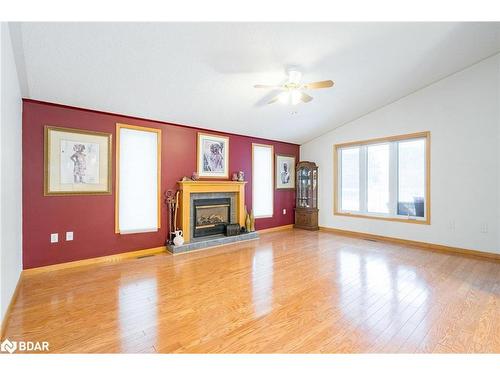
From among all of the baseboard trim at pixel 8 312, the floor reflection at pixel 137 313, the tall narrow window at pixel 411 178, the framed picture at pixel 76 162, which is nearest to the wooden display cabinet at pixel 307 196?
the tall narrow window at pixel 411 178

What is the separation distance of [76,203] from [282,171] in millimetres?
4363

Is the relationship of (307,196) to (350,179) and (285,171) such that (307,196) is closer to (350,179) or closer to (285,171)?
(285,171)

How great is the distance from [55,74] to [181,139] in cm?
199

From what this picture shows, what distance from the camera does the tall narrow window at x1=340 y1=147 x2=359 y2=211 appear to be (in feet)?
18.0

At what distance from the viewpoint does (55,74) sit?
8.64ft

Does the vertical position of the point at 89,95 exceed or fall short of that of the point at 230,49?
it falls short

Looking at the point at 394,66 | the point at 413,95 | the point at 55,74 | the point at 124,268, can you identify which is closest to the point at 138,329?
the point at 124,268

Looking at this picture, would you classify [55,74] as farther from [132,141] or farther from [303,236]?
[303,236]

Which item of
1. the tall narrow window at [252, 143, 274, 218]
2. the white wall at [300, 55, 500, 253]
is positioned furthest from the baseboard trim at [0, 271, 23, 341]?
the white wall at [300, 55, 500, 253]

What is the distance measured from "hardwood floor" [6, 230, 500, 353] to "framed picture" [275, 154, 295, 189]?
2.65m

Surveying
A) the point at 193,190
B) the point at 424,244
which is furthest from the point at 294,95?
the point at 424,244

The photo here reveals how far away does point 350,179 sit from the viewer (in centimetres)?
561

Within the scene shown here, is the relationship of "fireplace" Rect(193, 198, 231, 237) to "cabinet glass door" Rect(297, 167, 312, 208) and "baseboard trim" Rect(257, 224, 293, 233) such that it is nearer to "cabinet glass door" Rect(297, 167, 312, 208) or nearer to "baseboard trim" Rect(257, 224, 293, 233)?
"baseboard trim" Rect(257, 224, 293, 233)
